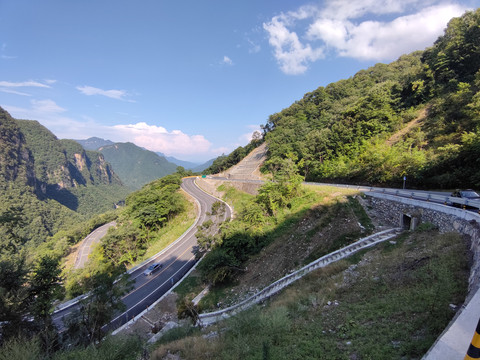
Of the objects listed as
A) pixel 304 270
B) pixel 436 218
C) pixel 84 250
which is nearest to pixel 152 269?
pixel 304 270

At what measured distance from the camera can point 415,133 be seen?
28219 millimetres

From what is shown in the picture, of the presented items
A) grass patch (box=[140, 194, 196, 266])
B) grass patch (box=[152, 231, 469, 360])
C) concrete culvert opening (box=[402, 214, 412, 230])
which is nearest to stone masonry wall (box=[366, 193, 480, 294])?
concrete culvert opening (box=[402, 214, 412, 230])

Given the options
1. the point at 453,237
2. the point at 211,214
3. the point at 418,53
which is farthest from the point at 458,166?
the point at 418,53

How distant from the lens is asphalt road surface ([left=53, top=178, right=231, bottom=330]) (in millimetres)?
20375

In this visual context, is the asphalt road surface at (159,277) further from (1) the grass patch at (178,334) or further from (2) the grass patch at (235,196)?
(1) the grass patch at (178,334)

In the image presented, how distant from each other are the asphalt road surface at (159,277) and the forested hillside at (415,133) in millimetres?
19610

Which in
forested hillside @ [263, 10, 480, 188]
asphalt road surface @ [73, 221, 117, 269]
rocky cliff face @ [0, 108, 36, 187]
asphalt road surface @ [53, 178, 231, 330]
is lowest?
asphalt road surface @ [73, 221, 117, 269]

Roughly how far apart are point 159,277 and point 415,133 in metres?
37.2

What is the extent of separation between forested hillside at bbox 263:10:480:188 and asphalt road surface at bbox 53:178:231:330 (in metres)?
19.6

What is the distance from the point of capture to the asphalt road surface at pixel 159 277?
20.4 meters

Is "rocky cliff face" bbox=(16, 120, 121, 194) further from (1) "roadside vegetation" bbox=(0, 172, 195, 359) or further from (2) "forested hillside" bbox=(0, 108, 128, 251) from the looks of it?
(1) "roadside vegetation" bbox=(0, 172, 195, 359)

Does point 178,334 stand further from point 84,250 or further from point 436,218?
point 84,250

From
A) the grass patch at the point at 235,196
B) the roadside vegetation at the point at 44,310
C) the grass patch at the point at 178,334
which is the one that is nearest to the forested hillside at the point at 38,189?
the roadside vegetation at the point at 44,310

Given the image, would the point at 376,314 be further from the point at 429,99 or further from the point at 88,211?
the point at 88,211
